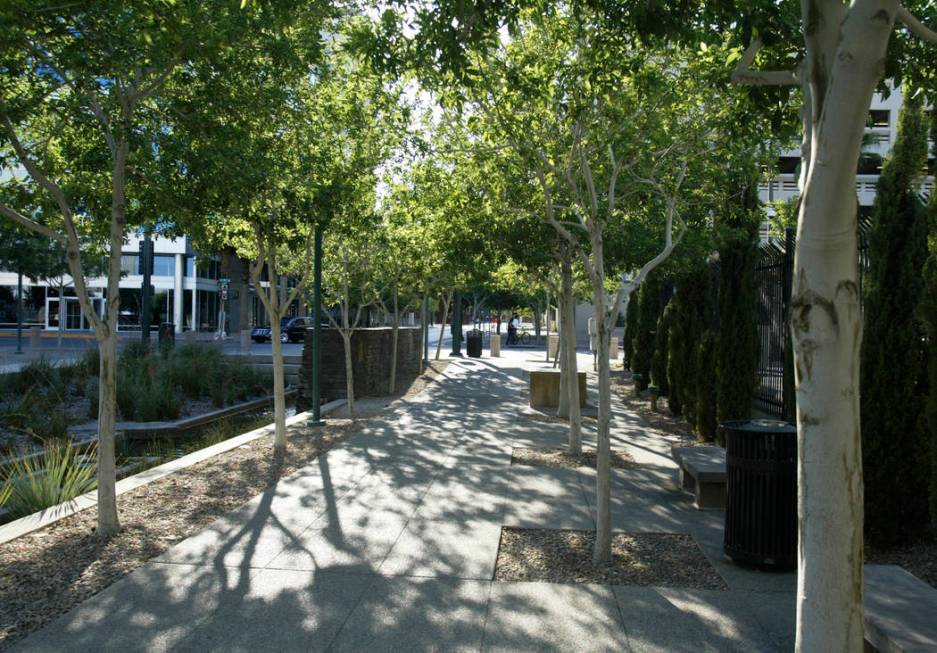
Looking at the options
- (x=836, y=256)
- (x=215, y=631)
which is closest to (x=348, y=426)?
(x=215, y=631)

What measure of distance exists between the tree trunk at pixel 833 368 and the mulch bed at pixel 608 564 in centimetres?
233

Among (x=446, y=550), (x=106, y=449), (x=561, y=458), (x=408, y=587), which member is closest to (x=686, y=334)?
(x=561, y=458)

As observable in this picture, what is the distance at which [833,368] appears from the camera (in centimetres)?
295

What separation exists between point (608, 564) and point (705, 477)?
208cm

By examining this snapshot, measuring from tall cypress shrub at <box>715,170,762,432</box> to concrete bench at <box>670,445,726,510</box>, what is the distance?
86.2 inches

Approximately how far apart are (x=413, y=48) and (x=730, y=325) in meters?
6.05

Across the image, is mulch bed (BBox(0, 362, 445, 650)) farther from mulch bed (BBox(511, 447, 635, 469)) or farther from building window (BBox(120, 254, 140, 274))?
building window (BBox(120, 254, 140, 274))

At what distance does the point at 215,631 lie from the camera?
4414 millimetres

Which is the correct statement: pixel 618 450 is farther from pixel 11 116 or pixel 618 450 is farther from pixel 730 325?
pixel 11 116

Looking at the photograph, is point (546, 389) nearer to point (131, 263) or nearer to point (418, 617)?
point (418, 617)

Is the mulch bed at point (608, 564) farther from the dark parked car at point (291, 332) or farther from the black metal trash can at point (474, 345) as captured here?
the dark parked car at point (291, 332)

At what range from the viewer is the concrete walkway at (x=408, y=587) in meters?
4.35

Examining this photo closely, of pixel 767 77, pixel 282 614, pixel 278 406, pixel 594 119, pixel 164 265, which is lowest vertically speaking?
pixel 282 614

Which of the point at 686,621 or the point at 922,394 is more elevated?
the point at 922,394
